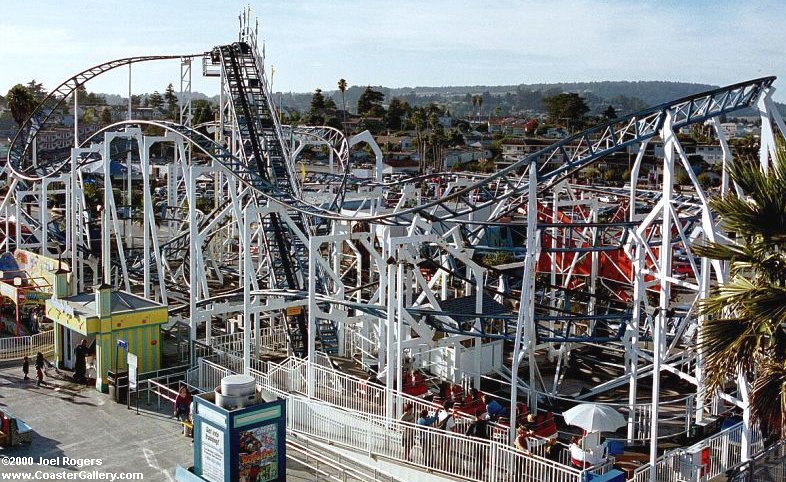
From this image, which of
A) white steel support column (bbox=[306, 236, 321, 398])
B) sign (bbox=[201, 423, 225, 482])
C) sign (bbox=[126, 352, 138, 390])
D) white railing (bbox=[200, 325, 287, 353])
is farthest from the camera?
white railing (bbox=[200, 325, 287, 353])

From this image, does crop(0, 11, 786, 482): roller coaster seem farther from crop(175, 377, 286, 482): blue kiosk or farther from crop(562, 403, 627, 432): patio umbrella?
crop(175, 377, 286, 482): blue kiosk

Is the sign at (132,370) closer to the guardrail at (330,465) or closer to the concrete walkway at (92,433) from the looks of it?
the concrete walkway at (92,433)

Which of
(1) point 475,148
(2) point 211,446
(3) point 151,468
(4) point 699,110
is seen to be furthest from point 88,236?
(1) point 475,148

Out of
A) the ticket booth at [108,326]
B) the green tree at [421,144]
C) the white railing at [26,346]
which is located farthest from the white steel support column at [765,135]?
the green tree at [421,144]

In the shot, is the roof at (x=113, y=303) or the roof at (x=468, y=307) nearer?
the roof at (x=468, y=307)

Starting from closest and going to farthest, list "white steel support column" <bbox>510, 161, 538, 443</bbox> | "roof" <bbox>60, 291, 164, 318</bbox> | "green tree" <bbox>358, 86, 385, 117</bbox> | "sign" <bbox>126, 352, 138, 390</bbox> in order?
"white steel support column" <bbox>510, 161, 538, 443</bbox>, "sign" <bbox>126, 352, 138, 390</bbox>, "roof" <bbox>60, 291, 164, 318</bbox>, "green tree" <bbox>358, 86, 385, 117</bbox>

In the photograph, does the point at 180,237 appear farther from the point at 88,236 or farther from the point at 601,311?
the point at 601,311

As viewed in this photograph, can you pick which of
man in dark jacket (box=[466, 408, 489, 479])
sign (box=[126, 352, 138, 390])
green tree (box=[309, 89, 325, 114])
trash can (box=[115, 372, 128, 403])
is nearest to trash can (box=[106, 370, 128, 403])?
trash can (box=[115, 372, 128, 403])
